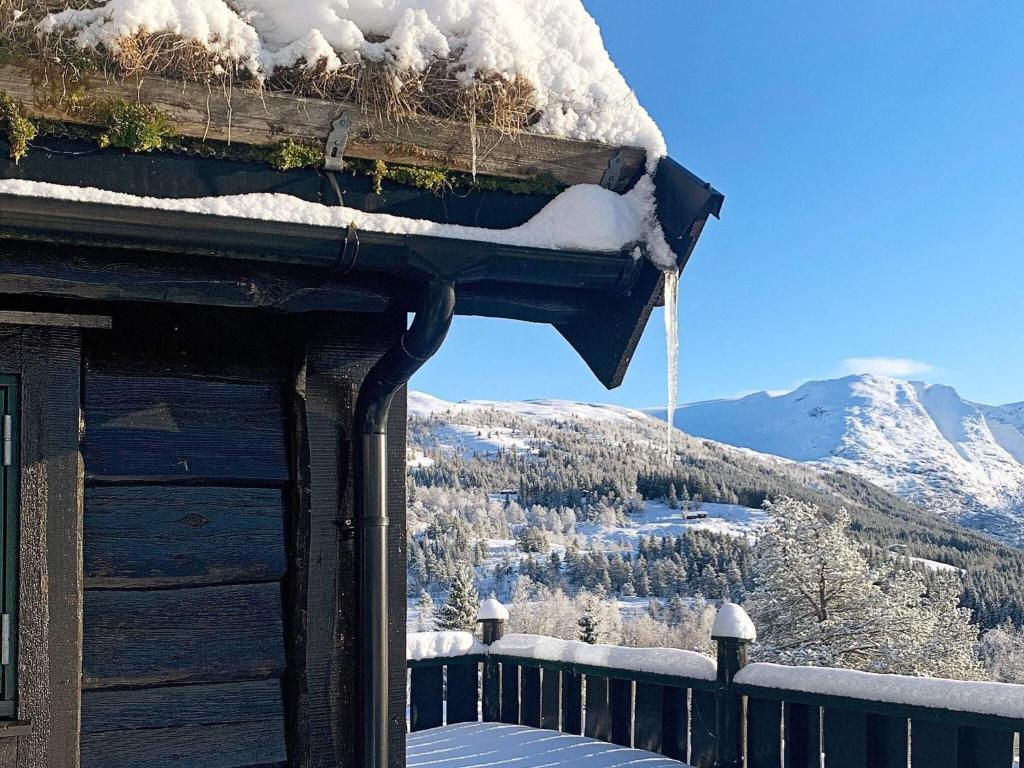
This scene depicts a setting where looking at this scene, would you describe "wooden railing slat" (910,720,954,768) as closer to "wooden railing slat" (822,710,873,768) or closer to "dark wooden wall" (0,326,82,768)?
"wooden railing slat" (822,710,873,768)

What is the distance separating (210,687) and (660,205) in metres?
1.84

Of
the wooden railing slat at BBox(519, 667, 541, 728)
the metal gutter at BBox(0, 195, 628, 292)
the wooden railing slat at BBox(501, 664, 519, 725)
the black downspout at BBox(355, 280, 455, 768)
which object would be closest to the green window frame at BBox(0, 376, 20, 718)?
the metal gutter at BBox(0, 195, 628, 292)

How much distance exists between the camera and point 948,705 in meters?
3.92

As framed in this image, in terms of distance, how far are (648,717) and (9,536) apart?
414 centimetres

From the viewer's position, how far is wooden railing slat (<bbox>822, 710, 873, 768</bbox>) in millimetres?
4344

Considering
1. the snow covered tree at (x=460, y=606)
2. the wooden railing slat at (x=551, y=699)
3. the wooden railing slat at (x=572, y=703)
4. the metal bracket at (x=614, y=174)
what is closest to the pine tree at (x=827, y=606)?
the snow covered tree at (x=460, y=606)

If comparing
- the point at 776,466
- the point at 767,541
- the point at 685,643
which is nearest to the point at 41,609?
the point at 767,541

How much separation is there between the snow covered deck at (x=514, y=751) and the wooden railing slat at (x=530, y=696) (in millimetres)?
108

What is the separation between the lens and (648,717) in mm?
5539

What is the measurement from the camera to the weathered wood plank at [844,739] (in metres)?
4.34

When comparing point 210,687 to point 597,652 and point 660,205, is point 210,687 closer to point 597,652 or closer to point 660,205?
point 660,205

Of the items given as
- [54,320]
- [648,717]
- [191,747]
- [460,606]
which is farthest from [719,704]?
[460,606]

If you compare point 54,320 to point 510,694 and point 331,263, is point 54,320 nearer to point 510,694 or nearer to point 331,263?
point 331,263

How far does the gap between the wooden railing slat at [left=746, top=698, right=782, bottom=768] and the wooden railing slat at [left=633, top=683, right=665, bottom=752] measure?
0.61m
